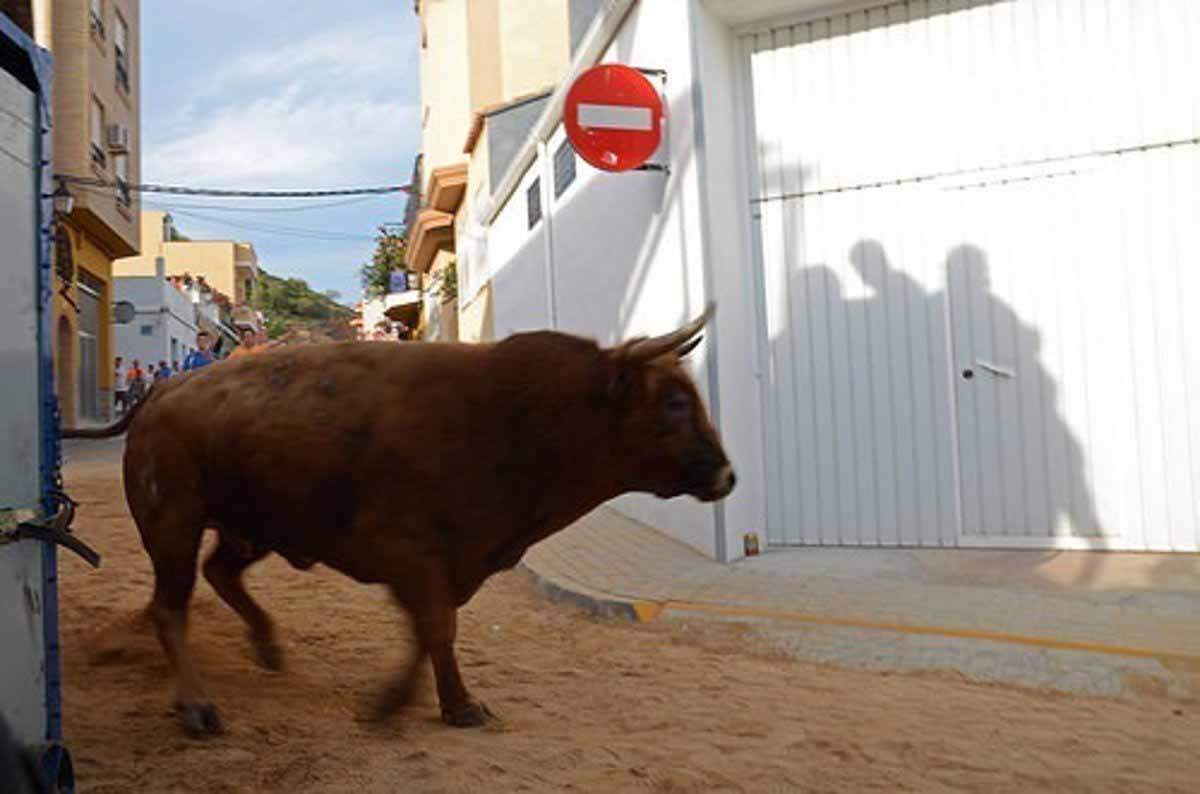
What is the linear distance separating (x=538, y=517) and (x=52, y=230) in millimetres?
1933

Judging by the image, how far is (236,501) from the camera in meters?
4.05

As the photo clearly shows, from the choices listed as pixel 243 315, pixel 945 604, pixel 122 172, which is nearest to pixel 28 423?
pixel 945 604

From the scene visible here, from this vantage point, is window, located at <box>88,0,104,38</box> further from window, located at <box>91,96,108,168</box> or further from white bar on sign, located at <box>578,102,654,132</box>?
white bar on sign, located at <box>578,102,654,132</box>

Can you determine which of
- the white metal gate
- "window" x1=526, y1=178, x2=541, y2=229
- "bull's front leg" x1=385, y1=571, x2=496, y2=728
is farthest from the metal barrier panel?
"window" x1=526, y1=178, x2=541, y2=229

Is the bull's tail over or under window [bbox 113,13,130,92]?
under

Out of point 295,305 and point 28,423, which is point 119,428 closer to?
point 28,423

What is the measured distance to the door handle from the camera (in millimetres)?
6715

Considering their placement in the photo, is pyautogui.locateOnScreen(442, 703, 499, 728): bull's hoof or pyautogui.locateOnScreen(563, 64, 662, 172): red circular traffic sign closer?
pyautogui.locateOnScreen(442, 703, 499, 728): bull's hoof

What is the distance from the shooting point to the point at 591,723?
396 centimetres

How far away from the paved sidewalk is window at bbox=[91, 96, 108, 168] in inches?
830

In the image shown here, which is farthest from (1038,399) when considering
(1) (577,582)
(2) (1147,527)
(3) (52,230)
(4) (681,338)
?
(3) (52,230)

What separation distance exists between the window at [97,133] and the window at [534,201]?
50.2ft

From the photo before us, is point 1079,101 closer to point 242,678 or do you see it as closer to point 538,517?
point 538,517

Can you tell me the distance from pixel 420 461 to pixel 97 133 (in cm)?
2434
